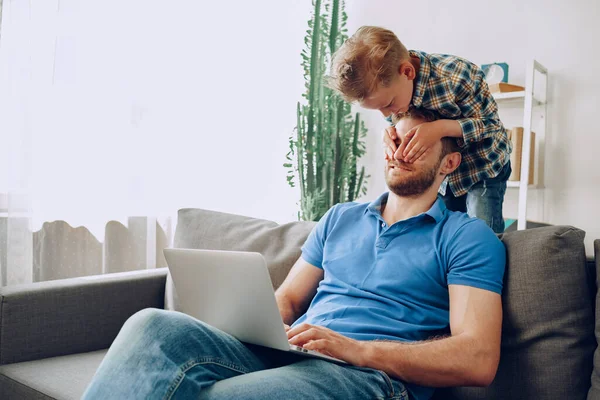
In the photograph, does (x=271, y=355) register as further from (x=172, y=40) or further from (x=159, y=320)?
(x=172, y=40)

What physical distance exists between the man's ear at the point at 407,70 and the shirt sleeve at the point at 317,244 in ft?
1.35

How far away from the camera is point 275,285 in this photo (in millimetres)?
1769

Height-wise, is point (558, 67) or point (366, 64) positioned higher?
point (558, 67)

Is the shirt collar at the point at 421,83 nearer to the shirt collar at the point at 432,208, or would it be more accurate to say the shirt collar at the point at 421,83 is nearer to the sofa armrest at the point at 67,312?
the shirt collar at the point at 432,208

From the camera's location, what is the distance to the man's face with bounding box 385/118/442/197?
1534mm

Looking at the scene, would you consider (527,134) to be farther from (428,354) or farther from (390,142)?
(428,354)

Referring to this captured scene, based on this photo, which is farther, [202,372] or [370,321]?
[370,321]

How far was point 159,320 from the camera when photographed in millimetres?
1107

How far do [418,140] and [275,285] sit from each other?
0.61 meters

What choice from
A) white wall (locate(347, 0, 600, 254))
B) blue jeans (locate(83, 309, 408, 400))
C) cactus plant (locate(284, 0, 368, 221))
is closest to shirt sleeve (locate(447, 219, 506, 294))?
blue jeans (locate(83, 309, 408, 400))

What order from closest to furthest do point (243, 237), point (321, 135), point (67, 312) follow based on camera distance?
1. point (67, 312)
2. point (243, 237)
3. point (321, 135)

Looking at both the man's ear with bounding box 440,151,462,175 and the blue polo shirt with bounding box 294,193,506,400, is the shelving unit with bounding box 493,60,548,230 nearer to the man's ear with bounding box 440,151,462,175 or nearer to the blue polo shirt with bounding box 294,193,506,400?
the man's ear with bounding box 440,151,462,175

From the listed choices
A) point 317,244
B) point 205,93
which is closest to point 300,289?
point 317,244

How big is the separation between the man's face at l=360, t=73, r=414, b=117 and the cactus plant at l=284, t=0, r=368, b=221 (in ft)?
5.56
